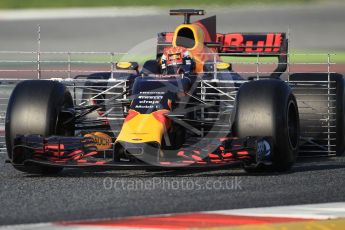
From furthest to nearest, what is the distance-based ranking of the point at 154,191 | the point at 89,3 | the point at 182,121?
the point at 89,3 < the point at 182,121 < the point at 154,191

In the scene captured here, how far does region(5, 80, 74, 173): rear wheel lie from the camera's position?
999 cm

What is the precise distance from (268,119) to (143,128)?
1204mm

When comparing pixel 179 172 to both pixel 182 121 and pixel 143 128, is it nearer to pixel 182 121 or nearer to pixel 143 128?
pixel 182 121

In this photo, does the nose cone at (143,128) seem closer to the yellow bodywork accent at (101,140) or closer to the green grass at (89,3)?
the yellow bodywork accent at (101,140)

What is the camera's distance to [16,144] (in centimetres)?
965

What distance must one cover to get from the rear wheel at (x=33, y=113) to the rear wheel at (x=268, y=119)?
73.8 inches

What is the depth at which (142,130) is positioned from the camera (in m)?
9.66

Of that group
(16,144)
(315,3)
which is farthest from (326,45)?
(16,144)

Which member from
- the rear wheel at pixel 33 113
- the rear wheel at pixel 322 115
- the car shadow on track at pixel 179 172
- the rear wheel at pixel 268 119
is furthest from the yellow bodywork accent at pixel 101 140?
the rear wheel at pixel 322 115

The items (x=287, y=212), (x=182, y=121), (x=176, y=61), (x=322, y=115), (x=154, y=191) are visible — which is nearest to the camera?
(x=287, y=212)

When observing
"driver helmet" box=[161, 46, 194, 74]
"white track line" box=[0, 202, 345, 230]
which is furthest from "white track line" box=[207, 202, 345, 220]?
"driver helmet" box=[161, 46, 194, 74]

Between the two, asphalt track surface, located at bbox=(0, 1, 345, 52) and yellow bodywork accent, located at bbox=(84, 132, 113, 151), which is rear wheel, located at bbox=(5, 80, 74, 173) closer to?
yellow bodywork accent, located at bbox=(84, 132, 113, 151)

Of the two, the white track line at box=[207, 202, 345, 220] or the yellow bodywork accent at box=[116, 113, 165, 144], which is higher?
the yellow bodywork accent at box=[116, 113, 165, 144]

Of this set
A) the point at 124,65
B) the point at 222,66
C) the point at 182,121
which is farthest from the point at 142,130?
the point at 124,65
